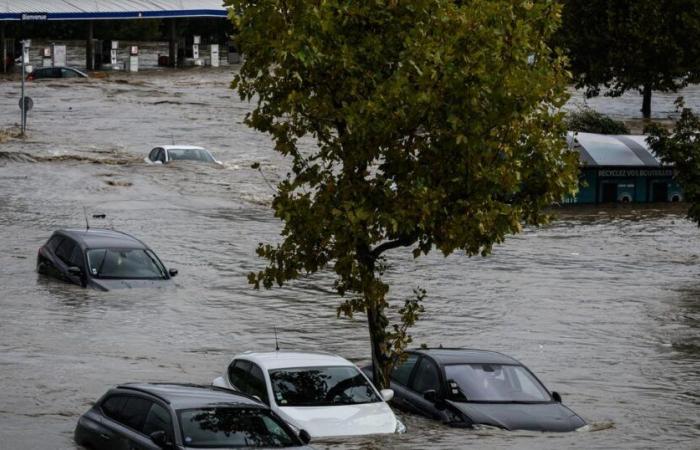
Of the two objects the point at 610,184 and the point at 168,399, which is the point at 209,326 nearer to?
the point at 168,399

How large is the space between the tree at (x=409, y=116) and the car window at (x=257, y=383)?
1.56 metres

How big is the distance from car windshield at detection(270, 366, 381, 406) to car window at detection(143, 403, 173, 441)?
2.75m

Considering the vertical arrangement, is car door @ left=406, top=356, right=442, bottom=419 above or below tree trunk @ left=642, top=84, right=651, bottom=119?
below

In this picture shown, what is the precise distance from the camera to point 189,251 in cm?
3694

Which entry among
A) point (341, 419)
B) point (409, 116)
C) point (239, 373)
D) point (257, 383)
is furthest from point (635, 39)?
point (341, 419)

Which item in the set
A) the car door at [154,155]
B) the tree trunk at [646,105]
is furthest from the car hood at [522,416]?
the tree trunk at [646,105]

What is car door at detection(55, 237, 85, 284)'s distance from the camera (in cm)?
2861

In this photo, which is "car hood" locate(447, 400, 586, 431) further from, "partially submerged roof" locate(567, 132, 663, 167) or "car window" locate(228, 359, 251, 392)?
"partially submerged roof" locate(567, 132, 663, 167)

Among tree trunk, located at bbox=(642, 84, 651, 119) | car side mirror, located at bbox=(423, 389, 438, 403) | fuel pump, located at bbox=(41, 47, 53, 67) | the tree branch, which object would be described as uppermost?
fuel pump, located at bbox=(41, 47, 53, 67)

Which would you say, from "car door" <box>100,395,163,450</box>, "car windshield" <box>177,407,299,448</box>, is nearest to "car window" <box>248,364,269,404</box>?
"car door" <box>100,395,163,450</box>

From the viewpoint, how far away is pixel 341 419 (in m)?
15.9

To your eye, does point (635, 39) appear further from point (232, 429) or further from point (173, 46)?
point (232, 429)

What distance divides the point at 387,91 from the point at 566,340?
12.0m

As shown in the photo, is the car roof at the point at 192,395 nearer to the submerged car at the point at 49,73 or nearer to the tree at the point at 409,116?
the tree at the point at 409,116
